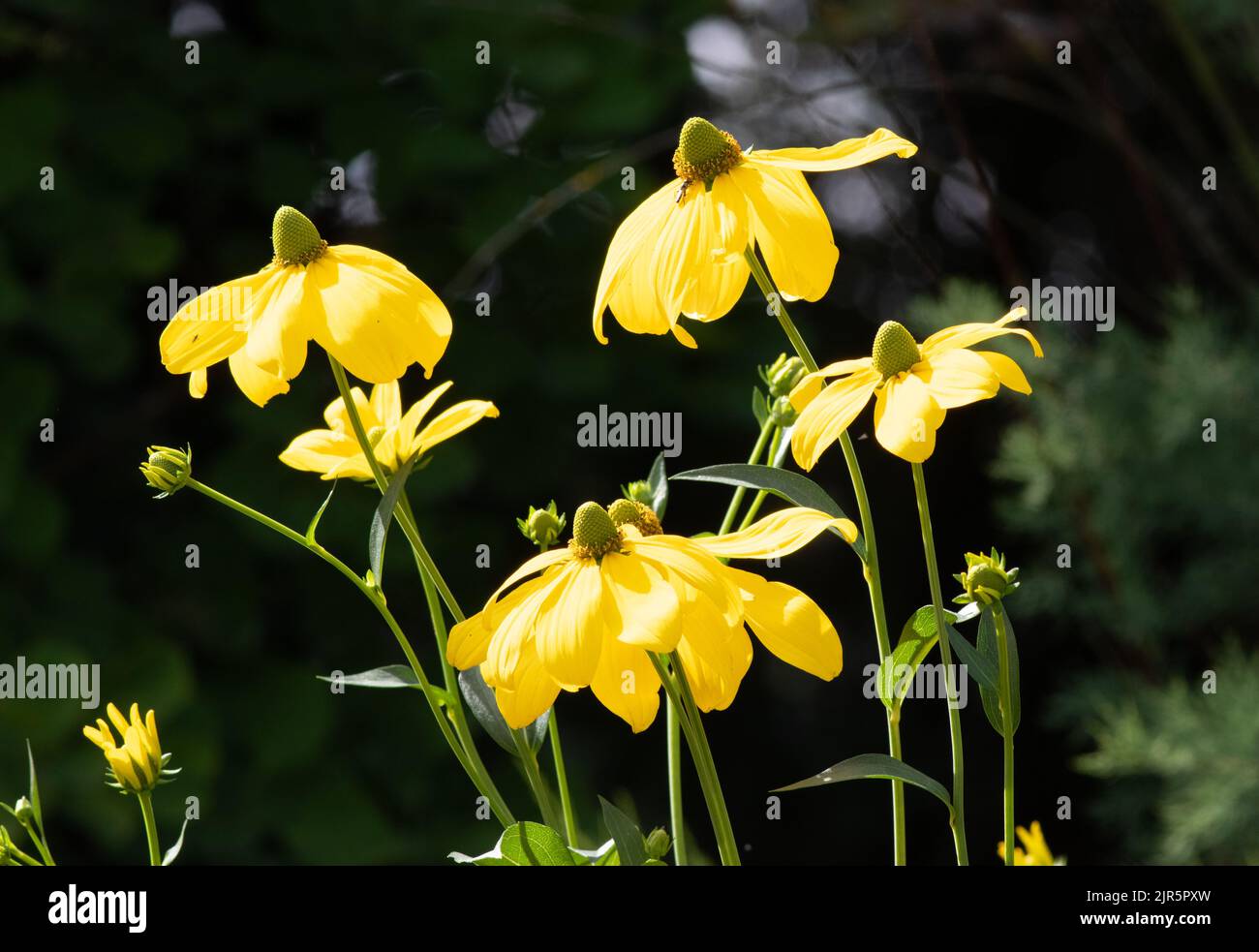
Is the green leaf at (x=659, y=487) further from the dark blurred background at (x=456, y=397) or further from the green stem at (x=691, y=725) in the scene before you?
the dark blurred background at (x=456, y=397)

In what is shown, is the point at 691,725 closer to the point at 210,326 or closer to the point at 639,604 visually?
the point at 639,604

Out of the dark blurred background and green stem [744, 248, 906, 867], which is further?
the dark blurred background

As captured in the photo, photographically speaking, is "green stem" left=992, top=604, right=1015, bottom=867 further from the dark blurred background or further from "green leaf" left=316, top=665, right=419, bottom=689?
the dark blurred background

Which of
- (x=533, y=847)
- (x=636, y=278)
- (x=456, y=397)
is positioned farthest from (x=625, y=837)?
(x=456, y=397)

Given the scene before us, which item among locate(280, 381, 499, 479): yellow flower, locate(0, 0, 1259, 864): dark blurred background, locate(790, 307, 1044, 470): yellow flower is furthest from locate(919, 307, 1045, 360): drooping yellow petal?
locate(0, 0, 1259, 864): dark blurred background

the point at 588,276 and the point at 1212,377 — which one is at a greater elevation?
the point at 588,276

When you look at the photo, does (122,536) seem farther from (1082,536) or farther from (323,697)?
(1082,536)

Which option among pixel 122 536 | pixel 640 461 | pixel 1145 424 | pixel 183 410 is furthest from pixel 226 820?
pixel 1145 424
